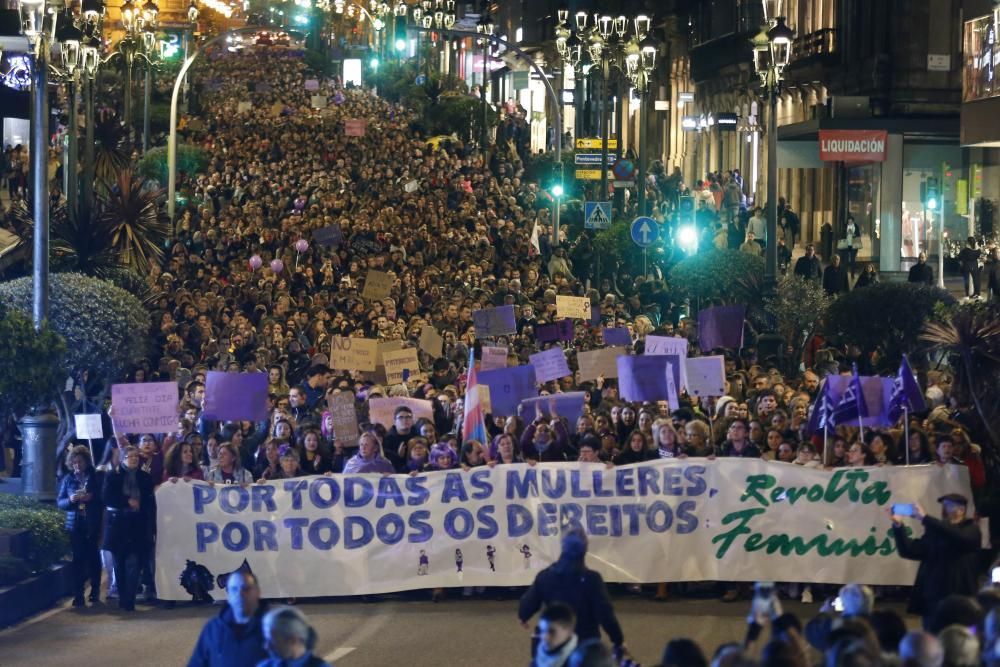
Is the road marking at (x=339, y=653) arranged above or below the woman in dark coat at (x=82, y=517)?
below

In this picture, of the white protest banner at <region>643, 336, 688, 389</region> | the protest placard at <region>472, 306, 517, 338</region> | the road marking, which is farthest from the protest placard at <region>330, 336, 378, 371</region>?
the road marking

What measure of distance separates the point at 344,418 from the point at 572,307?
825 cm

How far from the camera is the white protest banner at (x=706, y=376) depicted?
58.7ft

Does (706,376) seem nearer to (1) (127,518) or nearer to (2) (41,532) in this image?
(1) (127,518)

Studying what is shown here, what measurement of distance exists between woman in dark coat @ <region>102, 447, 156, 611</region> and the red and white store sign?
25237 mm

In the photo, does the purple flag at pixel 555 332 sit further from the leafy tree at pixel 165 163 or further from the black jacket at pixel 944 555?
the leafy tree at pixel 165 163

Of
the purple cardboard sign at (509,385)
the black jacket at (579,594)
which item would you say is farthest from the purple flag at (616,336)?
the black jacket at (579,594)

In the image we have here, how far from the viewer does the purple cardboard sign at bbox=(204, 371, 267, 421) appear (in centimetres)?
1634

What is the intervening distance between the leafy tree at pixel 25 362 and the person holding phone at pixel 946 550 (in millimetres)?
8652

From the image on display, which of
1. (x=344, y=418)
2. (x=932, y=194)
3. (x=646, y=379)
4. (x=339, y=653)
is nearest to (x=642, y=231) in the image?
(x=932, y=194)

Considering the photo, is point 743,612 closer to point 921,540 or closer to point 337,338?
point 921,540

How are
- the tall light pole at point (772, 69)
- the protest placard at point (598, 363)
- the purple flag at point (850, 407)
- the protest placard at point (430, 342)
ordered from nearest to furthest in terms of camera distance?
1. the purple flag at point (850, 407)
2. the protest placard at point (598, 363)
3. the protest placard at point (430, 342)
4. the tall light pole at point (772, 69)

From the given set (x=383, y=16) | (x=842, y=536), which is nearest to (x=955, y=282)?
(x=842, y=536)

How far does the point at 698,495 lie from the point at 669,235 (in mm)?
24424
